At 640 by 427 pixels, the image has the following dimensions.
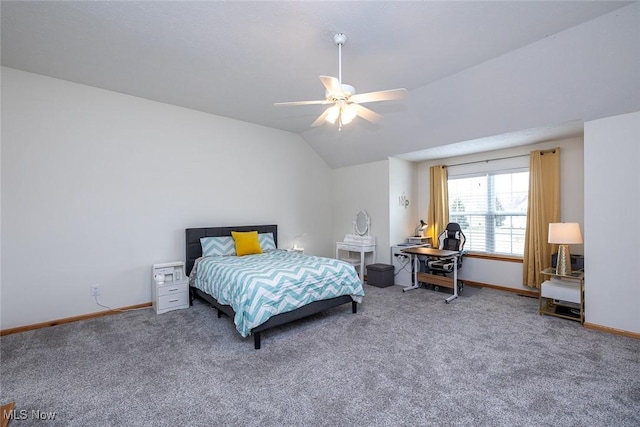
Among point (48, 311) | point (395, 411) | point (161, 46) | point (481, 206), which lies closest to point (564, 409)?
point (395, 411)

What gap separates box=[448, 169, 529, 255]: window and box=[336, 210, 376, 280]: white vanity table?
1.60 meters

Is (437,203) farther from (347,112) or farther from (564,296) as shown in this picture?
(347,112)

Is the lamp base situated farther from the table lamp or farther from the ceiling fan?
the ceiling fan

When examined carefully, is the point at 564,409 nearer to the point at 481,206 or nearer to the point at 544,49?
the point at 544,49

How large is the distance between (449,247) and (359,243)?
5.17 feet

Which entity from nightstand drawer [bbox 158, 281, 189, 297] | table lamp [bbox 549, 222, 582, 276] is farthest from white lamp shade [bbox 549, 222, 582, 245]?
nightstand drawer [bbox 158, 281, 189, 297]

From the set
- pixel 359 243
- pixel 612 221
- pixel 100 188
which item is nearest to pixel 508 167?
pixel 612 221

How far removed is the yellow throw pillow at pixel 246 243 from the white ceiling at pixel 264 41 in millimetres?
2014

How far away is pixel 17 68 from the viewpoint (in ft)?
10.3

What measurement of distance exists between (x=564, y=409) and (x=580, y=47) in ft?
9.68

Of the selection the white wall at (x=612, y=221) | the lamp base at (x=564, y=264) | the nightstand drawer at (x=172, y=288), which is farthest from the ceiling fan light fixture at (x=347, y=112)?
the lamp base at (x=564, y=264)

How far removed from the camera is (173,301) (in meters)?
3.76

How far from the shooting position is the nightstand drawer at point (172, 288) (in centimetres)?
366

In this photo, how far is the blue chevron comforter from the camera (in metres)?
2.70
